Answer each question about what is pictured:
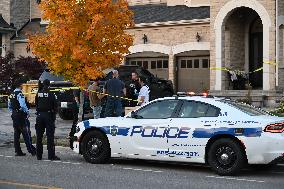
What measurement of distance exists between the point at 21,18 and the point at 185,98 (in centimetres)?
2988

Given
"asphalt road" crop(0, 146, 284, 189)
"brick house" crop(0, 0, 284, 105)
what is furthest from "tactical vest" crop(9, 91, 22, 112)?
"brick house" crop(0, 0, 284, 105)

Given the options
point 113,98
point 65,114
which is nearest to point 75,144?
point 113,98

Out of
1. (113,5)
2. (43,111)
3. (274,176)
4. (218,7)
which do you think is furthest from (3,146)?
(218,7)

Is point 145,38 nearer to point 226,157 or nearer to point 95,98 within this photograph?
point 95,98

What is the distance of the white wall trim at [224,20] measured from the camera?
23.9 meters

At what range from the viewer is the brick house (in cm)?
2384

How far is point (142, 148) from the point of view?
11.7 meters

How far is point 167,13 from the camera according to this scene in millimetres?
31375

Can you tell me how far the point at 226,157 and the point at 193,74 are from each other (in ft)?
63.4

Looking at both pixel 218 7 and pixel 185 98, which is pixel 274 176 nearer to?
pixel 185 98

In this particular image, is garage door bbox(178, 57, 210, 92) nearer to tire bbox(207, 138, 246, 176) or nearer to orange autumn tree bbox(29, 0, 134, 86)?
orange autumn tree bbox(29, 0, 134, 86)

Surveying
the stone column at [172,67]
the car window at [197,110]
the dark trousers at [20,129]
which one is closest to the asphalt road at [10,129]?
the dark trousers at [20,129]

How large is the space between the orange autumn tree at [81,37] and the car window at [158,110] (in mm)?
4467

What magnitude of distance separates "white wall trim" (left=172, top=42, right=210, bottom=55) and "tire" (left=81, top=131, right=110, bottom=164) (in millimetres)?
16990
